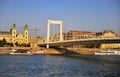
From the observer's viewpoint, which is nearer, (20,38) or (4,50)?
(4,50)

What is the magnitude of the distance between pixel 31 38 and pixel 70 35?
11.9 metres

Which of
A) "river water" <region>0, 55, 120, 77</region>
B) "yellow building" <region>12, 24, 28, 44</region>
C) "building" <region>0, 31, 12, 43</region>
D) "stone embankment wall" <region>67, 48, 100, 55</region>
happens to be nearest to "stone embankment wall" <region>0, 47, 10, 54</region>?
"stone embankment wall" <region>67, 48, 100, 55</region>

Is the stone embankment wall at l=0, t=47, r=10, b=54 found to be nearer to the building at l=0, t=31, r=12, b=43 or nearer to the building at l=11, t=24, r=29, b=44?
the building at l=11, t=24, r=29, b=44

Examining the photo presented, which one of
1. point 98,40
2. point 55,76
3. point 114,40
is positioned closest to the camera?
point 55,76

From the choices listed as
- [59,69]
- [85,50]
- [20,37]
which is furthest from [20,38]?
[59,69]

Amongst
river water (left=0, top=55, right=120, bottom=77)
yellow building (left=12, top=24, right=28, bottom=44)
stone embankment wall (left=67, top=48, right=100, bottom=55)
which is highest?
yellow building (left=12, top=24, right=28, bottom=44)

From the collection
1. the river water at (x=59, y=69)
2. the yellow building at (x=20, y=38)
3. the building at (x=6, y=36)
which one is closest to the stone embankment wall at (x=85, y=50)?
the yellow building at (x=20, y=38)

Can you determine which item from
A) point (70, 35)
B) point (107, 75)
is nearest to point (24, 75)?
point (107, 75)

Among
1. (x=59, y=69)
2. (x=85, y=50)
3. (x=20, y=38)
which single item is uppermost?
(x=20, y=38)

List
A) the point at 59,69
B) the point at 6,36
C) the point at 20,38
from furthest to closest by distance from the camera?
the point at 6,36 < the point at 20,38 < the point at 59,69

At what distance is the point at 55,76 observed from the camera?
24.9 metres

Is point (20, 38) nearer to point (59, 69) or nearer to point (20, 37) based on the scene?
point (20, 37)

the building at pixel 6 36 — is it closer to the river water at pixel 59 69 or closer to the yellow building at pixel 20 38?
the yellow building at pixel 20 38

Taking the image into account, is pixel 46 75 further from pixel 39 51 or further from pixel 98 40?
pixel 39 51
